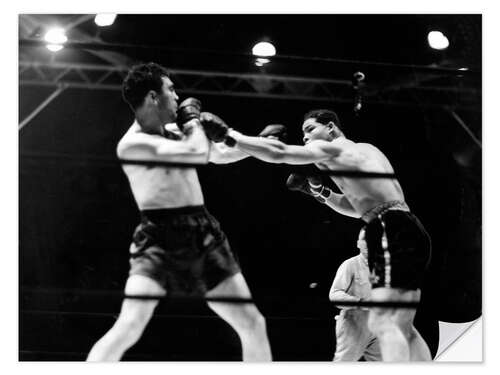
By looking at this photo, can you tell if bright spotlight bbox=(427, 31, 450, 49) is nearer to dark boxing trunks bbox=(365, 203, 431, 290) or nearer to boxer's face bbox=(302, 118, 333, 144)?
boxer's face bbox=(302, 118, 333, 144)

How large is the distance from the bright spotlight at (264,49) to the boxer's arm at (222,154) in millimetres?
477

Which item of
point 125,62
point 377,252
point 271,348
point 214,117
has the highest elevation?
point 125,62

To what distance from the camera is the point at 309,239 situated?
128 inches

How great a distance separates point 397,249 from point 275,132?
0.78m

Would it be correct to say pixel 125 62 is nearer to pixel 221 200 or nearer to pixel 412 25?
pixel 221 200

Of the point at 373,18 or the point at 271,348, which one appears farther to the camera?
the point at 373,18

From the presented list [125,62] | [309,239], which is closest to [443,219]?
[309,239]

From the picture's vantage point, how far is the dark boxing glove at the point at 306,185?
3.26m

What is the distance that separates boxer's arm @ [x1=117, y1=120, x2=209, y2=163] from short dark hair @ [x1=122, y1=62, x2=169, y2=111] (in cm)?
17

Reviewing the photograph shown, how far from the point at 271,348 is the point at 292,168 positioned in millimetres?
832

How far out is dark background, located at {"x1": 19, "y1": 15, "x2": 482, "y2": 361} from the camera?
316cm

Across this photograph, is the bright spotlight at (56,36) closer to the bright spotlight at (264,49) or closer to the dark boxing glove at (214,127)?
the dark boxing glove at (214,127)

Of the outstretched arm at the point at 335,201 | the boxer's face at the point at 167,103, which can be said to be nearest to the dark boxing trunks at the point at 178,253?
the boxer's face at the point at 167,103

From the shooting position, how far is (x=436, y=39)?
11.0ft
